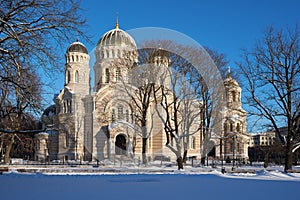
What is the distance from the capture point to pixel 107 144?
38094mm

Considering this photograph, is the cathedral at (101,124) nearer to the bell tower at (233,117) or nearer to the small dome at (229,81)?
the bell tower at (233,117)

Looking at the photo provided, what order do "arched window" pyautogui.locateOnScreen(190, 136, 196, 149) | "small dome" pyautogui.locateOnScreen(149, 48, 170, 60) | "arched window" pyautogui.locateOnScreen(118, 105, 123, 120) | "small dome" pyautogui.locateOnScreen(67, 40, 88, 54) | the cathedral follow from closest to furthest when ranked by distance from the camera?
"small dome" pyautogui.locateOnScreen(149, 48, 170, 60)
"arched window" pyautogui.locateOnScreen(118, 105, 123, 120)
the cathedral
"arched window" pyautogui.locateOnScreen(190, 136, 196, 149)
"small dome" pyautogui.locateOnScreen(67, 40, 88, 54)

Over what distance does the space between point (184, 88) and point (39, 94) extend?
1115 centimetres

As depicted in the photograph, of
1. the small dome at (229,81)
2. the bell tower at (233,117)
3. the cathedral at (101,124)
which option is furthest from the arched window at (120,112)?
the small dome at (229,81)

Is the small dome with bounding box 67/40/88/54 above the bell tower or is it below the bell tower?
above

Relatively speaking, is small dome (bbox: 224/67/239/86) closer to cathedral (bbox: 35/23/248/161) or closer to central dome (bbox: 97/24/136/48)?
cathedral (bbox: 35/23/248/161)

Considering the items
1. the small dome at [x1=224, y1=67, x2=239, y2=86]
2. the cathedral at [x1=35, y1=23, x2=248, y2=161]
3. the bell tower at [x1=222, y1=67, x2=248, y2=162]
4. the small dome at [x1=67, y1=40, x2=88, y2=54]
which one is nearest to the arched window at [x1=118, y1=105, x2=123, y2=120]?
the cathedral at [x1=35, y1=23, x2=248, y2=161]

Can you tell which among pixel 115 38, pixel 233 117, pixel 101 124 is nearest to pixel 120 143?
pixel 101 124

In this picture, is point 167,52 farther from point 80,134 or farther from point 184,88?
point 80,134

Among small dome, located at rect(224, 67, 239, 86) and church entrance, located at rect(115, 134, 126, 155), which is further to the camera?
church entrance, located at rect(115, 134, 126, 155)

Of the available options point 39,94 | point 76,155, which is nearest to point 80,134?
point 76,155

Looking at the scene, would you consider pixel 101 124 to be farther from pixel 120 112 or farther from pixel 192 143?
pixel 192 143

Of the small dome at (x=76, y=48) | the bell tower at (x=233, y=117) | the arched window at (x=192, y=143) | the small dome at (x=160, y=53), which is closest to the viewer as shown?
the small dome at (x=160, y=53)

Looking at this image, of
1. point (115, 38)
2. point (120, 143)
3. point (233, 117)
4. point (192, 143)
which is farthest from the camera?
point (115, 38)
